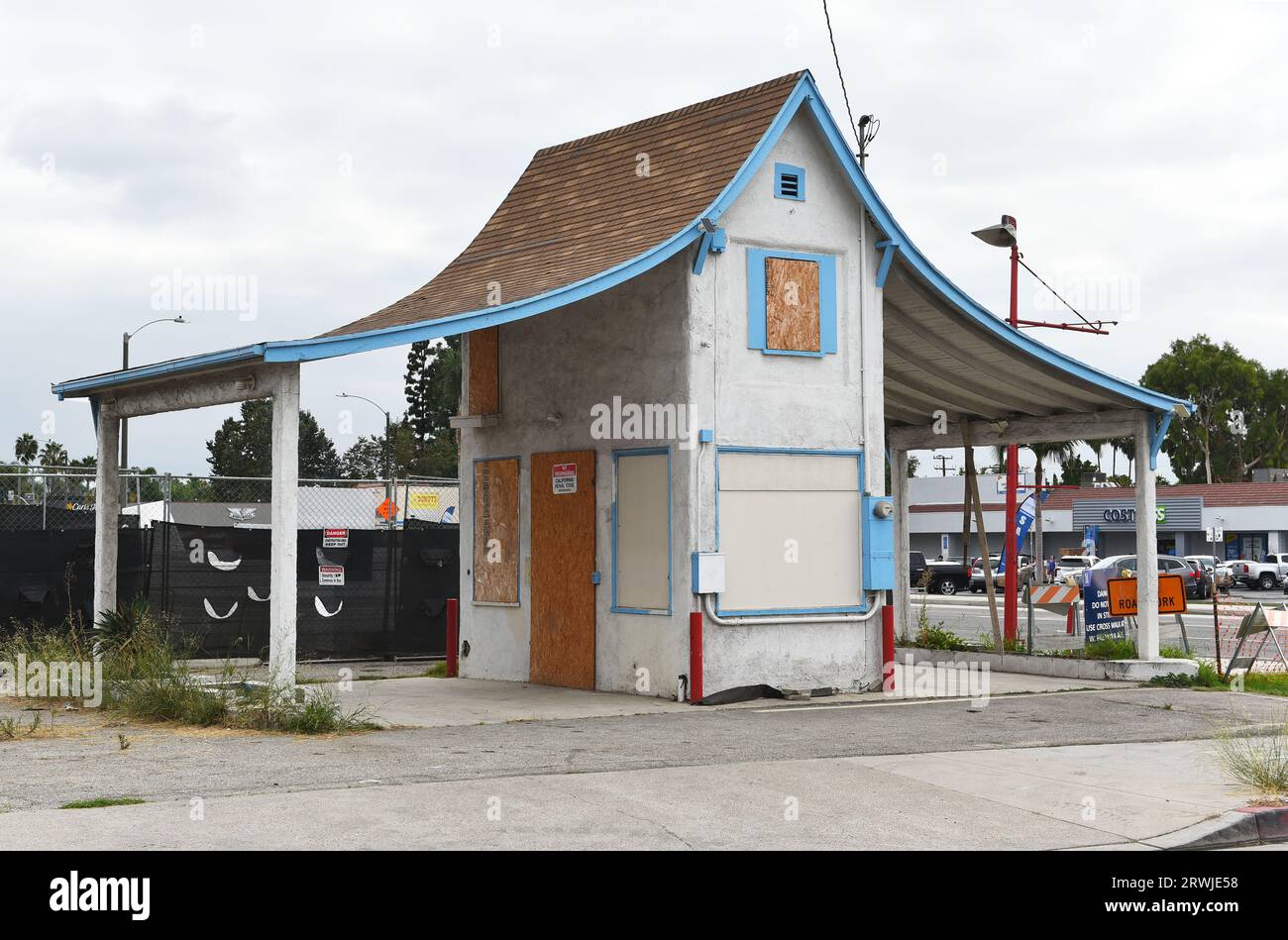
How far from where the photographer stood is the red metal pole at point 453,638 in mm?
19203

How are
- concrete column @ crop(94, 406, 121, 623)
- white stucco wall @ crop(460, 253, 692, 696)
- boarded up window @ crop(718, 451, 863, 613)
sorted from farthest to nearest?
concrete column @ crop(94, 406, 121, 623), boarded up window @ crop(718, 451, 863, 613), white stucco wall @ crop(460, 253, 692, 696)

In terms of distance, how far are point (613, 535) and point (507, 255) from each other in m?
4.15

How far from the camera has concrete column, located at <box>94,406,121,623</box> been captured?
1661 centimetres

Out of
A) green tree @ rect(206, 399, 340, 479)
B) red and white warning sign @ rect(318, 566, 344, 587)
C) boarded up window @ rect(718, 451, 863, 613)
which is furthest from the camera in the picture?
green tree @ rect(206, 399, 340, 479)

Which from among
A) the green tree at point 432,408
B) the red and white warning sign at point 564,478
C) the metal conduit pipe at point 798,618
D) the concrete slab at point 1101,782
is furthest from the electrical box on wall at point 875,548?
the green tree at point 432,408

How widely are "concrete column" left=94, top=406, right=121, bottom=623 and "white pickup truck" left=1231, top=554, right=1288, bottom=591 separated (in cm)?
5531

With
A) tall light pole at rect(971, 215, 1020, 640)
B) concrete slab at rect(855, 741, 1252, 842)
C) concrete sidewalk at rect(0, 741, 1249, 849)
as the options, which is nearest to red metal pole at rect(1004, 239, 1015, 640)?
tall light pole at rect(971, 215, 1020, 640)

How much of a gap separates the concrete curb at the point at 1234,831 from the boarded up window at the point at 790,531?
714cm

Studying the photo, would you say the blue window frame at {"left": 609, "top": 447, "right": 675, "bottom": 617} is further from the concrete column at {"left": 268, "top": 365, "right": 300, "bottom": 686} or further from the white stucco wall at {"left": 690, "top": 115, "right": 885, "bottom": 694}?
the concrete column at {"left": 268, "top": 365, "right": 300, "bottom": 686}

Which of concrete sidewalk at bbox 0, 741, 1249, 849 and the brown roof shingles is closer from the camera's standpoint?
concrete sidewalk at bbox 0, 741, 1249, 849

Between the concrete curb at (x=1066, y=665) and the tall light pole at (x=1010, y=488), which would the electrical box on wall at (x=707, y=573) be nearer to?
the concrete curb at (x=1066, y=665)
